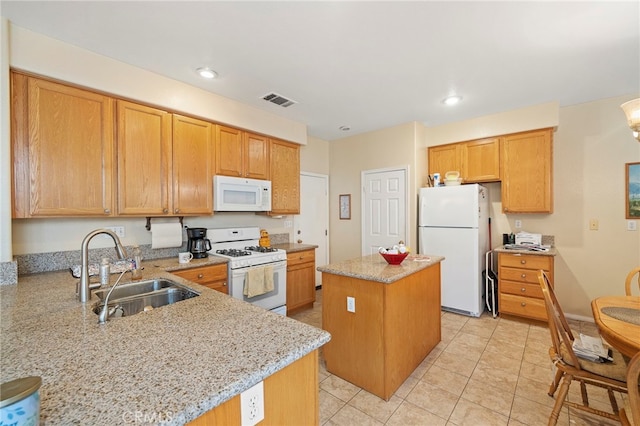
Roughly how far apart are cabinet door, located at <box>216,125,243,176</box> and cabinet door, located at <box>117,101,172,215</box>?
515 millimetres

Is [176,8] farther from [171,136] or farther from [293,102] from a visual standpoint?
[293,102]

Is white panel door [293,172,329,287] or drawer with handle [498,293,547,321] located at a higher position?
white panel door [293,172,329,287]

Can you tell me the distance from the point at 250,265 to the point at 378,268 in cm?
141

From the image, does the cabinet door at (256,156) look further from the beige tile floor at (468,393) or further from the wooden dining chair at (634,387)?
the wooden dining chair at (634,387)

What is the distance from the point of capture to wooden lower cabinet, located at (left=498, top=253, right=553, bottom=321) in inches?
122

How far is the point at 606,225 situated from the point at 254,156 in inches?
168

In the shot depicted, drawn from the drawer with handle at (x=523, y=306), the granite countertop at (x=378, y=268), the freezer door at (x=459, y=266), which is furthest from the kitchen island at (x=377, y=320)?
the drawer with handle at (x=523, y=306)

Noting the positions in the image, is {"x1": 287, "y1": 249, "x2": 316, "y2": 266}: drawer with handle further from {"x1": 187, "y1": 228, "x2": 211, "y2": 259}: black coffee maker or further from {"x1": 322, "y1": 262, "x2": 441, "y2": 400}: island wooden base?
{"x1": 322, "y1": 262, "x2": 441, "y2": 400}: island wooden base

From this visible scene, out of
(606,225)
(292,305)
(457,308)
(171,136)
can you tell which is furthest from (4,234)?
(606,225)

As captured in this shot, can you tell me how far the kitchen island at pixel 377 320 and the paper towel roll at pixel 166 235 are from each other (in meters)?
1.63

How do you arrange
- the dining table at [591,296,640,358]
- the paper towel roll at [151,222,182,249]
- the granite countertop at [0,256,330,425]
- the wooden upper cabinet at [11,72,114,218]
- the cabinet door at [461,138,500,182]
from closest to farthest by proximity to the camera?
the granite countertop at [0,256,330,425] < the dining table at [591,296,640,358] < the wooden upper cabinet at [11,72,114,218] < the paper towel roll at [151,222,182,249] < the cabinet door at [461,138,500,182]

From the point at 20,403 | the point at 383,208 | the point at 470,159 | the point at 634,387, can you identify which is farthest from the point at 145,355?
the point at 470,159

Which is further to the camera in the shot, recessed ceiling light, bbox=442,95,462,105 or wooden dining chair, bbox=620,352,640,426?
recessed ceiling light, bbox=442,95,462,105

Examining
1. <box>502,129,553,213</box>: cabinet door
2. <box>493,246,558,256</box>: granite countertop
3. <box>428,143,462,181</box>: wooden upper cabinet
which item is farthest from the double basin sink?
<box>502,129,553,213</box>: cabinet door
